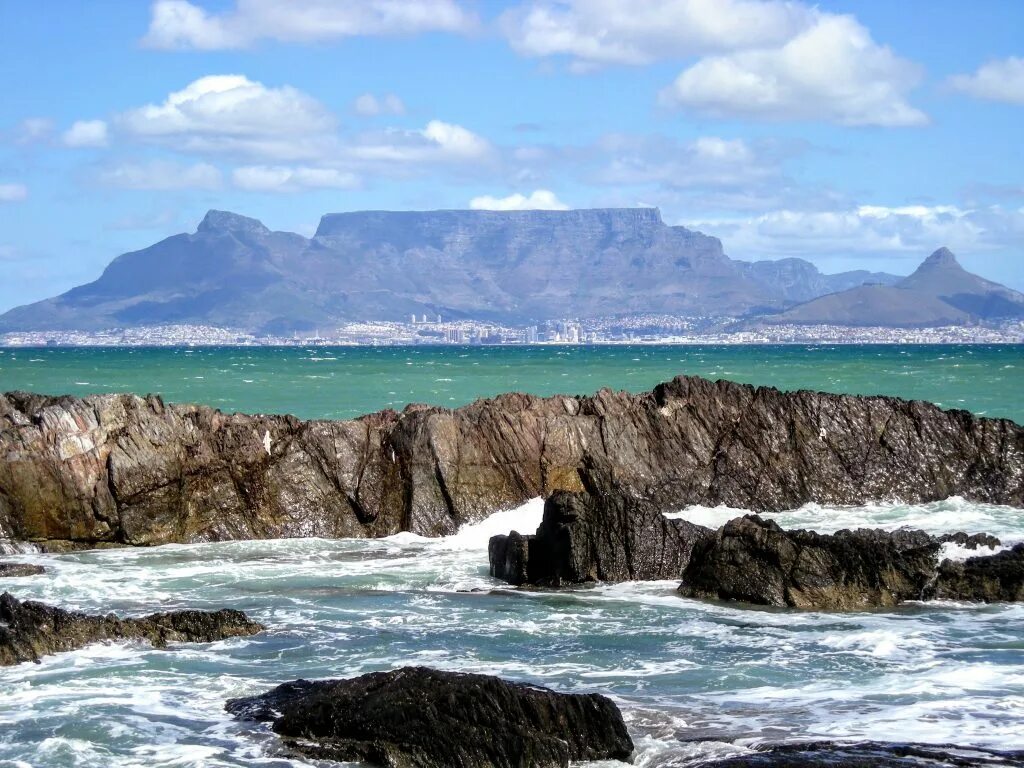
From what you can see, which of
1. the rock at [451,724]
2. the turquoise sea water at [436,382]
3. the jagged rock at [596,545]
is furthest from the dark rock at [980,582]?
the turquoise sea water at [436,382]

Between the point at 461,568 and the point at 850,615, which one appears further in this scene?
the point at 461,568

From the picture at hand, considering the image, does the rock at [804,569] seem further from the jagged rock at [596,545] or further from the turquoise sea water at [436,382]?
the turquoise sea water at [436,382]

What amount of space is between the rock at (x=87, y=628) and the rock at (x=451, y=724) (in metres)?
4.00

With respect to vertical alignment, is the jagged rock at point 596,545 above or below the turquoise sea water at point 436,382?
below

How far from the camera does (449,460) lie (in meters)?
25.4

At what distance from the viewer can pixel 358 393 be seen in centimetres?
6831

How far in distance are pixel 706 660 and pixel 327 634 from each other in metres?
4.52

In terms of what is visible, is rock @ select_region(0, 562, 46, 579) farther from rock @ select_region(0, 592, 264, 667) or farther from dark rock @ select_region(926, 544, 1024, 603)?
dark rock @ select_region(926, 544, 1024, 603)

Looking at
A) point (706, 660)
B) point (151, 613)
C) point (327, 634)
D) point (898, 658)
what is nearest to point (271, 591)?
A: point (151, 613)

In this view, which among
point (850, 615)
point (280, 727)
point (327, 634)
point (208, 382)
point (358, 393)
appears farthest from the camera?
point (208, 382)

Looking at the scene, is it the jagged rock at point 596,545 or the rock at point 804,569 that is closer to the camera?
the rock at point 804,569

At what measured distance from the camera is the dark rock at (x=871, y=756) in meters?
10.8

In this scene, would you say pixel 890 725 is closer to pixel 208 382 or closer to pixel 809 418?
pixel 809 418

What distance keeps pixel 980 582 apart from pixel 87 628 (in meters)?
11.5
